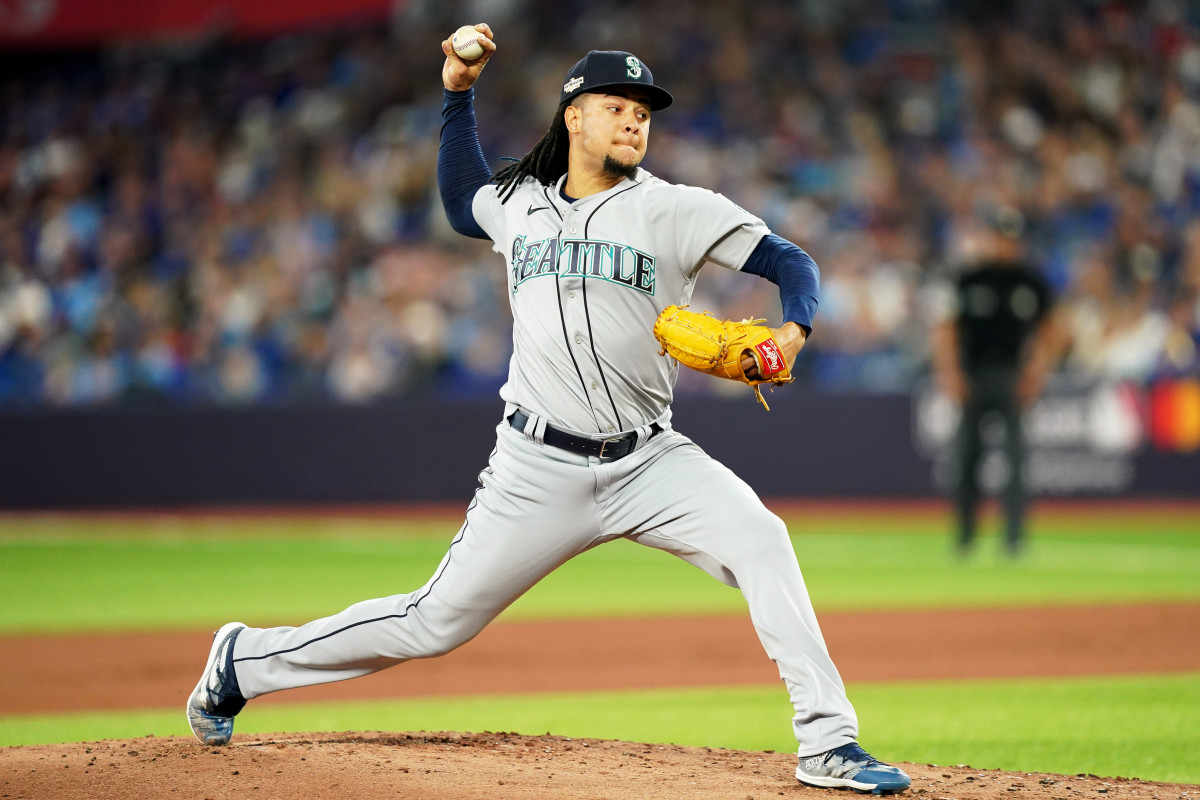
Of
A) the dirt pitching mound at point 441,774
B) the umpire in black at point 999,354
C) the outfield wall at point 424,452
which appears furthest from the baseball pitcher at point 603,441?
the outfield wall at point 424,452

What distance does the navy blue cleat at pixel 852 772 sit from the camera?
374cm

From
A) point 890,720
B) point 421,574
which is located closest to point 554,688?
point 890,720

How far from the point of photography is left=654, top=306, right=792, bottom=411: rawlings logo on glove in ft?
12.2

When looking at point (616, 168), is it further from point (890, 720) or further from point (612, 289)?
point (890, 720)

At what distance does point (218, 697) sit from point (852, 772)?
1878 mm

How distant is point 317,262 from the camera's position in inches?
643

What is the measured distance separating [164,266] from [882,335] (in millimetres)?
8120

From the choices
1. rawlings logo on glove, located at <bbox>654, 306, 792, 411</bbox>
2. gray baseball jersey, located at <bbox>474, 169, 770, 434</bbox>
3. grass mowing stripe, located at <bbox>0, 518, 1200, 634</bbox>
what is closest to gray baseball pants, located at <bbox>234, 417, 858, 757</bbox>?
gray baseball jersey, located at <bbox>474, 169, 770, 434</bbox>

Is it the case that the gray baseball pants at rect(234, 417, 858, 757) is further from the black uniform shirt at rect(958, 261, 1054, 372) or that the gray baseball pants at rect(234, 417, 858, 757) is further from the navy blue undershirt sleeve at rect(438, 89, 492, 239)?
the black uniform shirt at rect(958, 261, 1054, 372)

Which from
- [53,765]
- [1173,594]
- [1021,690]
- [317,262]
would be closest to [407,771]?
[53,765]

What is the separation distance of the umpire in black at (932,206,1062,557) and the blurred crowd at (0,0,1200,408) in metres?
4.18

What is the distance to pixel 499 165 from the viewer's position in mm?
13578

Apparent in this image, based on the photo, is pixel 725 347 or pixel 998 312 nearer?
pixel 725 347

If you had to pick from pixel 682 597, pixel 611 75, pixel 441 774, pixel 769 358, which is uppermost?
Answer: pixel 611 75
